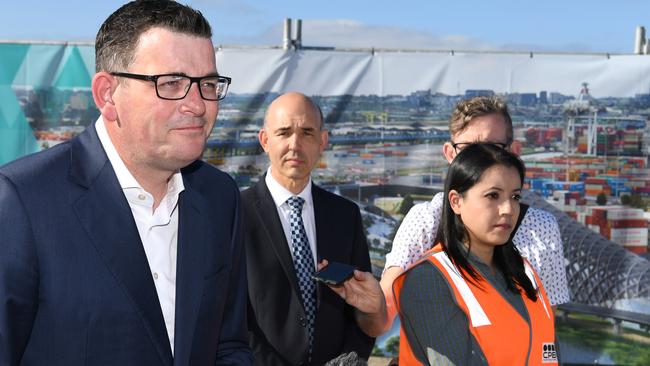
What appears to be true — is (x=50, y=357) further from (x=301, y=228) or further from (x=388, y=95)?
(x=388, y=95)

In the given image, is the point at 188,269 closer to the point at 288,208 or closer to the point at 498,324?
the point at 498,324

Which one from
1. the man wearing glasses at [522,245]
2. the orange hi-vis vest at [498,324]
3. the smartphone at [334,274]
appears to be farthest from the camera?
the man wearing glasses at [522,245]

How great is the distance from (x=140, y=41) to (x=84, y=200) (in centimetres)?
36

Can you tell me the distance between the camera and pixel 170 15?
5.44 feet

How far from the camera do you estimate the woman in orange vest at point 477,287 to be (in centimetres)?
232

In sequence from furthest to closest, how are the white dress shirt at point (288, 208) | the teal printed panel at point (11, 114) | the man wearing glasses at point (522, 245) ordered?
the teal printed panel at point (11, 114), the white dress shirt at point (288, 208), the man wearing glasses at point (522, 245)

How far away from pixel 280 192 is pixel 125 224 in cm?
162

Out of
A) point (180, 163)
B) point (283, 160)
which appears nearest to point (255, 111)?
point (283, 160)

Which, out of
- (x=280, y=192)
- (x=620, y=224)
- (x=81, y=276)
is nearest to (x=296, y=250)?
(x=280, y=192)

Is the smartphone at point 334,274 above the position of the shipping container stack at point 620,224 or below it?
above

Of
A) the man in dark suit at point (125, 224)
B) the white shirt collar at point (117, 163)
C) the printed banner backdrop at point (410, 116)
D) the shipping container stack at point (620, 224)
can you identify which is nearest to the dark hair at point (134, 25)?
the man in dark suit at point (125, 224)

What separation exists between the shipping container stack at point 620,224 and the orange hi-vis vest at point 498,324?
2.76 meters

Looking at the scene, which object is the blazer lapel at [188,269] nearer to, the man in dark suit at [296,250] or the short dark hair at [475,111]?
the man in dark suit at [296,250]

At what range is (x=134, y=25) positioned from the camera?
1.65 meters
